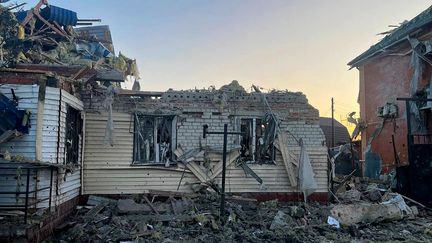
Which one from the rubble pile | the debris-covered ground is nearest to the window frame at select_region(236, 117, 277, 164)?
the debris-covered ground

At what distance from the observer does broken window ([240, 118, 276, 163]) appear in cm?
1122

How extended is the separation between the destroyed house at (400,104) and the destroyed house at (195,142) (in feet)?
11.3

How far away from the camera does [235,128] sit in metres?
11.1

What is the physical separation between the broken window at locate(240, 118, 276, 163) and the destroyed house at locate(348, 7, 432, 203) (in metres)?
4.93

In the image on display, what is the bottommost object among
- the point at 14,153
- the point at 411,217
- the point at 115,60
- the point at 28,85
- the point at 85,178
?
the point at 411,217

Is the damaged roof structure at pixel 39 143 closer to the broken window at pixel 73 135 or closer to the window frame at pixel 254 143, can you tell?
the broken window at pixel 73 135

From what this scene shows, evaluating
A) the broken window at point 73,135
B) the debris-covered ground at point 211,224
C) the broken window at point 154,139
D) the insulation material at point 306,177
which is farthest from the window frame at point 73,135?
the insulation material at point 306,177

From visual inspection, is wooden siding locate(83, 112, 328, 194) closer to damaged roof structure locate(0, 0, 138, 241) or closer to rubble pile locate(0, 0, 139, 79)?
damaged roof structure locate(0, 0, 138, 241)

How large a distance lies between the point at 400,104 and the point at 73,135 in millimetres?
14183

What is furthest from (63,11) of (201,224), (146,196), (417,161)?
(417,161)

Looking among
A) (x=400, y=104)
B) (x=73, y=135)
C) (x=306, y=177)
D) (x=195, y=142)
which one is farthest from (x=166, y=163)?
(x=400, y=104)

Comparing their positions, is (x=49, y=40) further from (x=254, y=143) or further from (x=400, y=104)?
(x=400, y=104)

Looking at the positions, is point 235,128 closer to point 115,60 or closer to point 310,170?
point 310,170

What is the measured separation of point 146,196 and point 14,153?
3.95 metres
